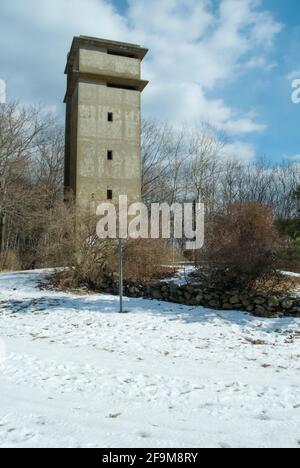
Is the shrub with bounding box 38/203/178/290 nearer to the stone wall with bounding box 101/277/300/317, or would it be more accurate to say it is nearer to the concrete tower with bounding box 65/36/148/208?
the stone wall with bounding box 101/277/300/317

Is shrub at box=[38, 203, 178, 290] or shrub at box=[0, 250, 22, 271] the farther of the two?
shrub at box=[0, 250, 22, 271]

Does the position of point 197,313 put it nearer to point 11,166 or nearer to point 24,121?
point 11,166

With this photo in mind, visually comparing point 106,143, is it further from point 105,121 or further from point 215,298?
point 215,298

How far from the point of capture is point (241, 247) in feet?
40.3

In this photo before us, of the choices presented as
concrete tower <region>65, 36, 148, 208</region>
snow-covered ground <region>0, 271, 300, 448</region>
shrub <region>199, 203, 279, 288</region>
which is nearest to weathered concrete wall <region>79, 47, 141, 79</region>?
concrete tower <region>65, 36, 148, 208</region>

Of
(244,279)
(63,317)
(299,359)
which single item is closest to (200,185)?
(244,279)

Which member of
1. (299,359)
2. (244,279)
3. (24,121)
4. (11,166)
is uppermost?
(24,121)

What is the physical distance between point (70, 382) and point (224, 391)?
2.10 m

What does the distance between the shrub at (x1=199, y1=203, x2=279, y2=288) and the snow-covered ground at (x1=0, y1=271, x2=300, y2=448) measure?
2.06 meters

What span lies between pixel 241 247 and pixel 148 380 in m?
7.40

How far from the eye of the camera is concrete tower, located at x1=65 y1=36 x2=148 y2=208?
28.3 metres

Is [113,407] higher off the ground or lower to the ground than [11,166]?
lower

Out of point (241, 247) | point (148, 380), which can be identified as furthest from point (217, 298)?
point (148, 380)

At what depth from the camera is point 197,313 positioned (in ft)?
37.1
